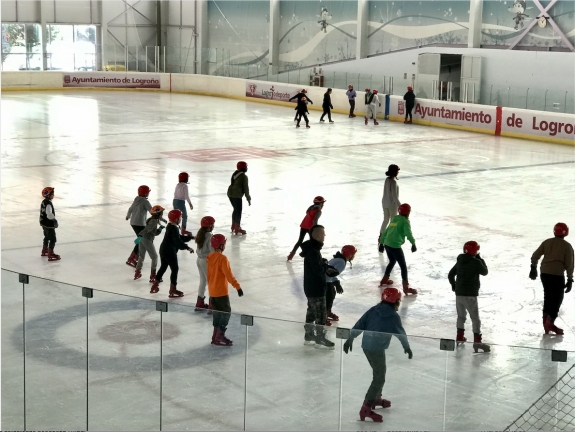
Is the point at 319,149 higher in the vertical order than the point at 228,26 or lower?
lower

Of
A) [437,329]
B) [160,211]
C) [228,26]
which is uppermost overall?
[228,26]

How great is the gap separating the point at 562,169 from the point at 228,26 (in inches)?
1134

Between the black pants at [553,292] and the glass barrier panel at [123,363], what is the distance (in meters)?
5.34

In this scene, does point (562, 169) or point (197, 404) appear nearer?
point (197, 404)

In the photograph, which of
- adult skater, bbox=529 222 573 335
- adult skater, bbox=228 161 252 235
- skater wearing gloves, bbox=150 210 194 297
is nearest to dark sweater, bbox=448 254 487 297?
adult skater, bbox=529 222 573 335

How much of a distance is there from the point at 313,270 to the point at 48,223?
578 cm

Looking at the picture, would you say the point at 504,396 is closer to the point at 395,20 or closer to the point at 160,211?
the point at 160,211

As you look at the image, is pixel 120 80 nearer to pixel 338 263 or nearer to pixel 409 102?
pixel 409 102

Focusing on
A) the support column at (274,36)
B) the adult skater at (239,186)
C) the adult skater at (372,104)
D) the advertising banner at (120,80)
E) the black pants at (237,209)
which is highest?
the support column at (274,36)

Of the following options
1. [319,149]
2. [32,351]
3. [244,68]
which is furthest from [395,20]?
[32,351]

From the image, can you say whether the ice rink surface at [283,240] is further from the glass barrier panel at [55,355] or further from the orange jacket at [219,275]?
the orange jacket at [219,275]

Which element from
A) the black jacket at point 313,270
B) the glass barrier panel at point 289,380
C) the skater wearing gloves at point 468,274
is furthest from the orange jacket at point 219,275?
the skater wearing gloves at point 468,274

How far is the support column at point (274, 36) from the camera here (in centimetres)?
4675

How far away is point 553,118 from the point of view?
3006cm
